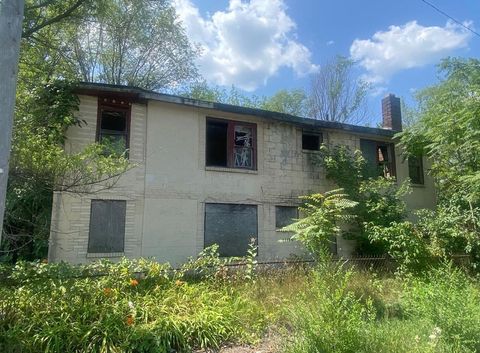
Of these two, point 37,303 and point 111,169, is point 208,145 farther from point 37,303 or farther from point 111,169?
point 37,303

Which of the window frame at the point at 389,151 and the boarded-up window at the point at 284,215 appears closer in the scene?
the boarded-up window at the point at 284,215

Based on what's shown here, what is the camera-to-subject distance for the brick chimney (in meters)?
17.1

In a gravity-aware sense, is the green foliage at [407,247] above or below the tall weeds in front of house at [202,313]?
above

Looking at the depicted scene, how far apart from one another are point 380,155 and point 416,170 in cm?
210

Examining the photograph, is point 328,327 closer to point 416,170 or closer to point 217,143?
point 217,143

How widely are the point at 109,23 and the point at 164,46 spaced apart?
1227 cm

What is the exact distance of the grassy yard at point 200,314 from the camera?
14.9 ft

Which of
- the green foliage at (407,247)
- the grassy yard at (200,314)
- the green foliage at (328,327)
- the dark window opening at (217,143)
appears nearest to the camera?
the green foliage at (328,327)

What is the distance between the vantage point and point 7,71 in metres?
3.37

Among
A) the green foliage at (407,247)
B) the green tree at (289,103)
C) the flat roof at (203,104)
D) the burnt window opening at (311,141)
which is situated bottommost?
the green foliage at (407,247)

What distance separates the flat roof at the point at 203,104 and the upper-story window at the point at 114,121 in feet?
1.07

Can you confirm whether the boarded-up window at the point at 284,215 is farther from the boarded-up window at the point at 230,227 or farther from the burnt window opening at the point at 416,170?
the burnt window opening at the point at 416,170

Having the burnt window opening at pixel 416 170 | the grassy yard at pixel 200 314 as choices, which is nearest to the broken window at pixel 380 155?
the burnt window opening at pixel 416 170

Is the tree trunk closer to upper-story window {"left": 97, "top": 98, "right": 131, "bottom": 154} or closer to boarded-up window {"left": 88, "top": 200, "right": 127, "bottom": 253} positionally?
boarded-up window {"left": 88, "top": 200, "right": 127, "bottom": 253}
